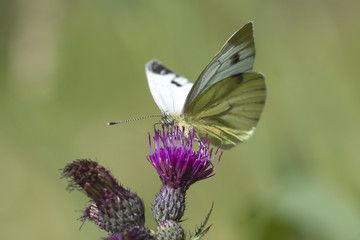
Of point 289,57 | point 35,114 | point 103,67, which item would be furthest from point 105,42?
point 289,57

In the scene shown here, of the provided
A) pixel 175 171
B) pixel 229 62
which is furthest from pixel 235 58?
pixel 175 171

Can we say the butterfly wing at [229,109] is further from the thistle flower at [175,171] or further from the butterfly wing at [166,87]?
the thistle flower at [175,171]

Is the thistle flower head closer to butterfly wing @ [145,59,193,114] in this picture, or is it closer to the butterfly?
the butterfly

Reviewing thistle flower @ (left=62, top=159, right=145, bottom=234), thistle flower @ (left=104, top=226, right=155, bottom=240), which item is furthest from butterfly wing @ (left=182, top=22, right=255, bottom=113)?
thistle flower @ (left=104, top=226, right=155, bottom=240)

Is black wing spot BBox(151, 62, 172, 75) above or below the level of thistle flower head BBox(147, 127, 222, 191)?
above

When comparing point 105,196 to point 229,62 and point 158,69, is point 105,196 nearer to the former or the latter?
point 229,62

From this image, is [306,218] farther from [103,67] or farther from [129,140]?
[103,67]
